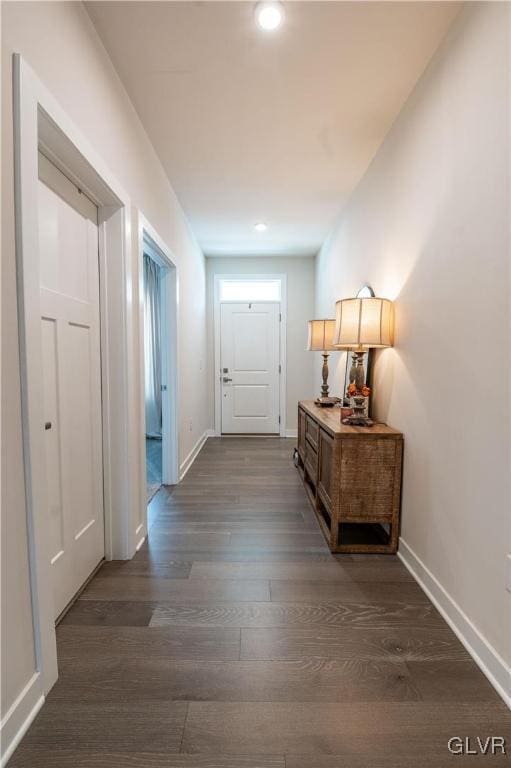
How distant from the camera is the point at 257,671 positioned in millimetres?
1234

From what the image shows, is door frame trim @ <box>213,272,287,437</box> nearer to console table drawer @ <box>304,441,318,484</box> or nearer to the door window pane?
the door window pane

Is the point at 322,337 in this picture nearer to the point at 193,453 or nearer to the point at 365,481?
the point at 365,481

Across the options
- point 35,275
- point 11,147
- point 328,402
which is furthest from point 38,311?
point 328,402

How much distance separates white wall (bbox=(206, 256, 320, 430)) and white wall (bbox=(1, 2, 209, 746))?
8.83 ft

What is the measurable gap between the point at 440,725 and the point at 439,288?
1.57 meters

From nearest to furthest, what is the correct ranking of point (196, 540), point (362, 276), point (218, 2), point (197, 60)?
point (218, 2) → point (197, 60) → point (196, 540) → point (362, 276)

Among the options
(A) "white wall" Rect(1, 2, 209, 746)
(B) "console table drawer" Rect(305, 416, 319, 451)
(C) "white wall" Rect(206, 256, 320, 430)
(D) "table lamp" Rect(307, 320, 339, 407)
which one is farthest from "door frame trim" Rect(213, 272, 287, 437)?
(A) "white wall" Rect(1, 2, 209, 746)

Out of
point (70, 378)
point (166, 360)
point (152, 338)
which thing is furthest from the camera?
point (152, 338)

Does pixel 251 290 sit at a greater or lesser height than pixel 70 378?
greater

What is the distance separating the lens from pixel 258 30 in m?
1.50

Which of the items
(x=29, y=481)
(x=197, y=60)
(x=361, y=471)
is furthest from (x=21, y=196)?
(x=361, y=471)

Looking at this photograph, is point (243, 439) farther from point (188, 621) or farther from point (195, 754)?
point (195, 754)

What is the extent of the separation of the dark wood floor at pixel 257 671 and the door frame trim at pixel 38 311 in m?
0.20

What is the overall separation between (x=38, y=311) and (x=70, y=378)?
0.53 metres
